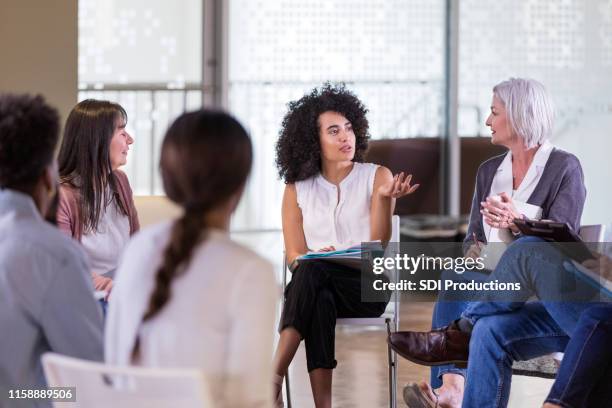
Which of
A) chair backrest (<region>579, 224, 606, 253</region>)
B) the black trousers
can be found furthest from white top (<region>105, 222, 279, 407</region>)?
chair backrest (<region>579, 224, 606, 253</region>)

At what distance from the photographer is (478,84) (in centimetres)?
649

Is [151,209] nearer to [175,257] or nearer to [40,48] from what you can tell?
[40,48]

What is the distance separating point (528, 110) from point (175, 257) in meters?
2.18

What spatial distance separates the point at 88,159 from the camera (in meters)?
3.22

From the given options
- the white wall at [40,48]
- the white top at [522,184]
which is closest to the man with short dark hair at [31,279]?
the white top at [522,184]

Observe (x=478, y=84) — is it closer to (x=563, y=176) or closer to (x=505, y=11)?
(x=505, y=11)

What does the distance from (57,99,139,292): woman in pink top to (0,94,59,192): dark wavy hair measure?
1246 millimetres

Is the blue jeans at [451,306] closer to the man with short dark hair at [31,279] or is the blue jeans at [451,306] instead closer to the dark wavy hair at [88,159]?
the dark wavy hair at [88,159]

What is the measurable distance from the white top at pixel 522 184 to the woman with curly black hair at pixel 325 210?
0.33 m

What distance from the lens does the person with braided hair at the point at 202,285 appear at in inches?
64.8

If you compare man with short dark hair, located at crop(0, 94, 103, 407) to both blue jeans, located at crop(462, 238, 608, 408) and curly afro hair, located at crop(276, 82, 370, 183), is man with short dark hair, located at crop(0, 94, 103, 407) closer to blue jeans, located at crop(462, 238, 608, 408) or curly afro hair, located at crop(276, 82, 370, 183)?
blue jeans, located at crop(462, 238, 608, 408)

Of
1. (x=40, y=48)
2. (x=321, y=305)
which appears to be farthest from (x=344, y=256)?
(x=40, y=48)

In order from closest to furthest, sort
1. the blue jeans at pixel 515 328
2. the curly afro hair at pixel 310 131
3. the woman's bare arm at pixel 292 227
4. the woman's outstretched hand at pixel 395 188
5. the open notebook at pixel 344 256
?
the blue jeans at pixel 515 328 → the open notebook at pixel 344 256 → the woman's outstretched hand at pixel 395 188 → the woman's bare arm at pixel 292 227 → the curly afro hair at pixel 310 131

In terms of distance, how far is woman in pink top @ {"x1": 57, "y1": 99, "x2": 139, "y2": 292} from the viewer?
321 cm
